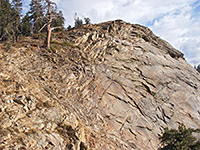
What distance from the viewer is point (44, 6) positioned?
2200cm

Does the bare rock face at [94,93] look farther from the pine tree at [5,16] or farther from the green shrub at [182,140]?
the pine tree at [5,16]

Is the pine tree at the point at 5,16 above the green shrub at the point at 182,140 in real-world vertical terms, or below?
above

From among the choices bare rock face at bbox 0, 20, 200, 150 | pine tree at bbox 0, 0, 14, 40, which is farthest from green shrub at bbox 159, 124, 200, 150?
pine tree at bbox 0, 0, 14, 40

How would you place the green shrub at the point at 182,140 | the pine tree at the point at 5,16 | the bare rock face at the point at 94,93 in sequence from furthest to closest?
1. the pine tree at the point at 5,16
2. the green shrub at the point at 182,140
3. the bare rock face at the point at 94,93

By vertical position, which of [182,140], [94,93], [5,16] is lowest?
[182,140]

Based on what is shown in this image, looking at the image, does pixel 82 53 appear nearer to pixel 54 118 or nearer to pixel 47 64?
pixel 47 64

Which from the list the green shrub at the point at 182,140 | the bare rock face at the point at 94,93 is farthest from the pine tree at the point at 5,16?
the green shrub at the point at 182,140

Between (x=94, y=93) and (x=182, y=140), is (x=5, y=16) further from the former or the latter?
(x=182, y=140)

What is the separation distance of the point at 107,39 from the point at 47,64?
14.5 meters

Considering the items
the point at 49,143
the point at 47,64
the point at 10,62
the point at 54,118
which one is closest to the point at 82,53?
the point at 47,64

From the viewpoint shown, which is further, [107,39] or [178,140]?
[107,39]

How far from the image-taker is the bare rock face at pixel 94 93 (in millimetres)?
12391

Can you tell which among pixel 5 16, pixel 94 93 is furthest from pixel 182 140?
pixel 5 16

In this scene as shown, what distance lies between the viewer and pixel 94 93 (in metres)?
21.3
